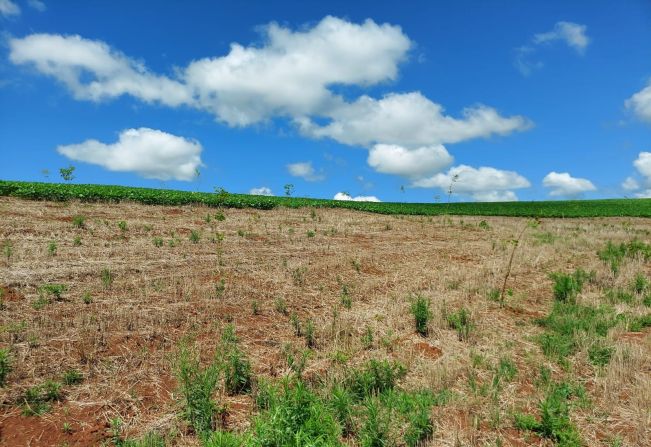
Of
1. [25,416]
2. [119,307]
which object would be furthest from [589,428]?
[119,307]

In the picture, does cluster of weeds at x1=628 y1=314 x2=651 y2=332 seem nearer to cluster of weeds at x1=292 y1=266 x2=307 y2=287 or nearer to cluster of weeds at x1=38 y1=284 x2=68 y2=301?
cluster of weeds at x1=292 y1=266 x2=307 y2=287

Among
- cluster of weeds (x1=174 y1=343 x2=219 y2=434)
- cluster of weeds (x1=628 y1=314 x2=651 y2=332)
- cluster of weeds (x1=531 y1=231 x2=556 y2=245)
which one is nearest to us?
cluster of weeds (x1=174 y1=343 x2=219 y2=434)

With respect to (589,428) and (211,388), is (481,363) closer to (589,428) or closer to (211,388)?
(589,428)

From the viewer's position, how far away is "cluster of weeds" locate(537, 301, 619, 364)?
7.56m

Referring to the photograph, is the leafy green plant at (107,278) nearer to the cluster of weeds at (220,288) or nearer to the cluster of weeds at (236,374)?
the cluster of weeds at (220,288)

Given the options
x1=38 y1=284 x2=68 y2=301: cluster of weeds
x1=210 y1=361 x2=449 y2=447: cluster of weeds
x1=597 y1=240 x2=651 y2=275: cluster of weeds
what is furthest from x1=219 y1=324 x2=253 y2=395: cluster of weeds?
x1=597 y1=240 x2=651 y2=275: cluster of weeds

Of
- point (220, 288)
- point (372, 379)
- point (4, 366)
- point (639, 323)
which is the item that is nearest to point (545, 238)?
point (639, 323)

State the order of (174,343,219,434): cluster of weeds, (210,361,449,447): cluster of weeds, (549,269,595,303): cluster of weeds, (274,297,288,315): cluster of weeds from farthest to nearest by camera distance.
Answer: (549,269,595,303): cluster of weeds, (274,297,288,315): cluster of weeds, (174,343,219,434): cluster of weeds, (210,361,449,447): cluster of weeds

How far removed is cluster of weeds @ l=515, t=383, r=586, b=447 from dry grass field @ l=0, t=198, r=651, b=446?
0.07 feet

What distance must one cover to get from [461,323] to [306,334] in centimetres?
313

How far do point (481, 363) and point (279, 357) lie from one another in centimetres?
322

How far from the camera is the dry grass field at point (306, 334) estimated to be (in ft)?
17.7

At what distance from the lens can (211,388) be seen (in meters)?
5.65

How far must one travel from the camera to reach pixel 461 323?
8766mm
